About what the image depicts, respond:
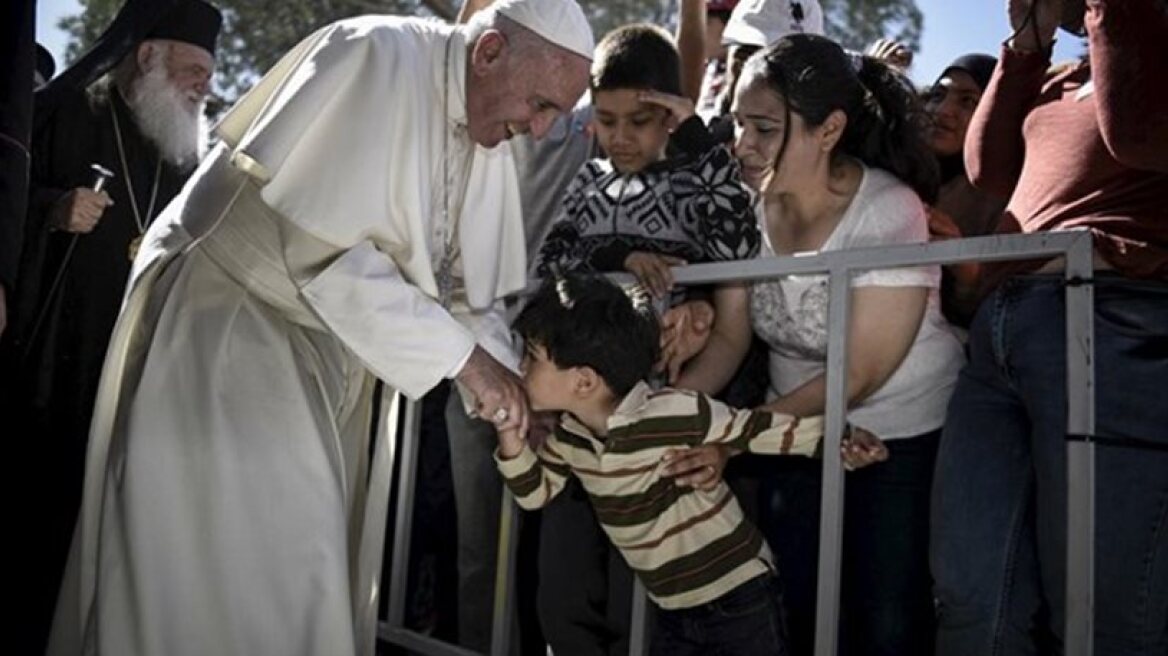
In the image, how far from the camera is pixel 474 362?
8.82 ft

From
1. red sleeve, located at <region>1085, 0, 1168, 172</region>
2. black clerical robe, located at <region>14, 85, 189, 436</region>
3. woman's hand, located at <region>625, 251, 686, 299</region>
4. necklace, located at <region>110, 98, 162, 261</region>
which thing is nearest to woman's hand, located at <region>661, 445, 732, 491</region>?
woman's hand, located at <region>625, 251, 686, 299</region>

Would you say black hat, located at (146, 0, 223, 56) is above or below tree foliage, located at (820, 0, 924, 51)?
below

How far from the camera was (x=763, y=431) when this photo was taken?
9.32ft

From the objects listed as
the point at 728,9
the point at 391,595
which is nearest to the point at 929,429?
the point at 391,595

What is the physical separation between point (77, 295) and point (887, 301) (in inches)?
117

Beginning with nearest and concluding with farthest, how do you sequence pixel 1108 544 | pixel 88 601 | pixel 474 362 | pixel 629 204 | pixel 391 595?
pixel 1108 544 → pixel 474 362 → pixel 88 601 → pixel 629 204 → pixel 391 595

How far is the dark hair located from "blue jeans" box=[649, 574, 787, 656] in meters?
1.04

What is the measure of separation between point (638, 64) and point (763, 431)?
1.26 meters

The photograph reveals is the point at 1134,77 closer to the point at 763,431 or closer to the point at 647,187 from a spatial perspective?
the point at 763,431

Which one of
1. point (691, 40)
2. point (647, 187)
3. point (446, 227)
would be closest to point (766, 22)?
point (691, 40)

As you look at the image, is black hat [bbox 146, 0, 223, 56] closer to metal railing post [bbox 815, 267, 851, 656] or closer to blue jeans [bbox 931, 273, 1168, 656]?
metal railing post [bbox 815, 267, 851, 656]

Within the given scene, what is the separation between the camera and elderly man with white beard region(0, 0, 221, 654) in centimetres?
423

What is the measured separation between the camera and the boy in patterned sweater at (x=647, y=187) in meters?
3.17

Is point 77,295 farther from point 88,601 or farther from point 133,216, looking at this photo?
point 88,601
